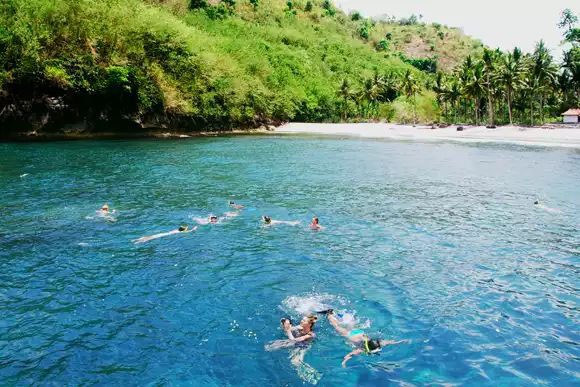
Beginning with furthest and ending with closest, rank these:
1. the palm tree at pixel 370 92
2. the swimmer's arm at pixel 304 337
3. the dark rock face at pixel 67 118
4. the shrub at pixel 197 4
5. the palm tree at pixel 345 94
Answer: the shrub at pixel 197 4 < the palm tree at pixel 345 94 < the palm tree at pixel 370 92 < the dark rock face at pixel 67 118 < the swimmer's arm at pixel 304 337

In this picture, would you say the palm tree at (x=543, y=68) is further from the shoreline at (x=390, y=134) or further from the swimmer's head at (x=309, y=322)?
the swimmer's head at (x=309, y=322)

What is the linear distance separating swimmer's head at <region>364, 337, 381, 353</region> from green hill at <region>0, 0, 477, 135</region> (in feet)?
218

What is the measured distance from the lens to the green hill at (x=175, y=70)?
6650 cm

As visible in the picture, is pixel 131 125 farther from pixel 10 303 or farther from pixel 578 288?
pixel 578 288

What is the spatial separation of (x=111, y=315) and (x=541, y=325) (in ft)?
43.7

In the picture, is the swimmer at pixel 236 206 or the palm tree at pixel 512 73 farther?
the palm tree at pixel 512 73

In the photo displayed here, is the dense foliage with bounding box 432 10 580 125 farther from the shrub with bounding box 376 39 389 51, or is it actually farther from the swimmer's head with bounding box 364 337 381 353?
the swimmer's head with bounding box 364 337 381 353

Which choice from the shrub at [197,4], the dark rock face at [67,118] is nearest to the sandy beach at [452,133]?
the dark rock face at [67,118]

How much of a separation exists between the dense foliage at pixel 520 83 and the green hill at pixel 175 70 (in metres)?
16.1

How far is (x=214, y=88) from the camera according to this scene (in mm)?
88625

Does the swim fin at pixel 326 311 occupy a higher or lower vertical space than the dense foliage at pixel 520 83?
lower

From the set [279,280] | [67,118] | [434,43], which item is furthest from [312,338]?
[434,43]

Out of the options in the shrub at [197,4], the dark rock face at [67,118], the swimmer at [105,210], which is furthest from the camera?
the shrub at [197,4]

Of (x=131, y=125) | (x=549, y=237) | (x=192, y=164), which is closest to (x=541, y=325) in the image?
(x=549, y=237)
